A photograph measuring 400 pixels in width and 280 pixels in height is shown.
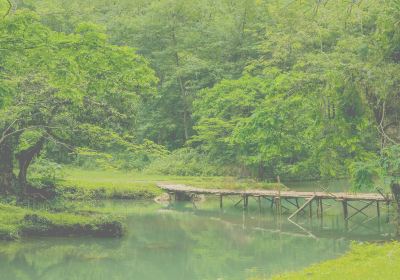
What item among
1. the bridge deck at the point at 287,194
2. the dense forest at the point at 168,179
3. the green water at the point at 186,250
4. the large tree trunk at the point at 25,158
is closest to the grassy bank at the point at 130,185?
the dense forest at the point at 168,179

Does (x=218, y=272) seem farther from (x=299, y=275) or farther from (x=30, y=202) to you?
(x=30, y=202)

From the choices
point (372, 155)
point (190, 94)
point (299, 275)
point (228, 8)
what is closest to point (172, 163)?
point (190, 94)

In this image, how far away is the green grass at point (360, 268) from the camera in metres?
11.5

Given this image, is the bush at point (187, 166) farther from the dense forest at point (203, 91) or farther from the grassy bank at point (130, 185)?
the grassy bank at point (130, 185)

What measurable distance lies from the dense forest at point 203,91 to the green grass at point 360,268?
288 centimetres

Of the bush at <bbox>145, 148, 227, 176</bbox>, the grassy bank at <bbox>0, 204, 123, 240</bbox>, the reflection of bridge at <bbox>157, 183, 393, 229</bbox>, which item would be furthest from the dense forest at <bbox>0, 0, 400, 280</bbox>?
the bush at <bbox>145, 148, 227, 176</bbox>

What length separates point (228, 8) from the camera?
54.8 metres

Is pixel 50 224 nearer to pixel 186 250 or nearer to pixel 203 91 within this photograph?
pixel 186 250

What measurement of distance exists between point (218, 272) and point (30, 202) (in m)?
10.2

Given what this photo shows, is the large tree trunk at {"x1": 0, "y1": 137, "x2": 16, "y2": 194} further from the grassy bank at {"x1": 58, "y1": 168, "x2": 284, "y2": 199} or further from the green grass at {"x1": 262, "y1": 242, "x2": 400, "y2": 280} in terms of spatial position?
the green grass at {"x1": 262, "y1": 242, "x2": 400, "y2": 280}

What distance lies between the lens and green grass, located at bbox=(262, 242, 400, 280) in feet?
37.9

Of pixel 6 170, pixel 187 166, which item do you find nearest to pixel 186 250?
pixel 6 170

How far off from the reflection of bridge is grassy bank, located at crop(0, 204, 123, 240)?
9967 millimetres

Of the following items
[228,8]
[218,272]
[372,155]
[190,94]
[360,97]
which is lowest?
[218,272]
